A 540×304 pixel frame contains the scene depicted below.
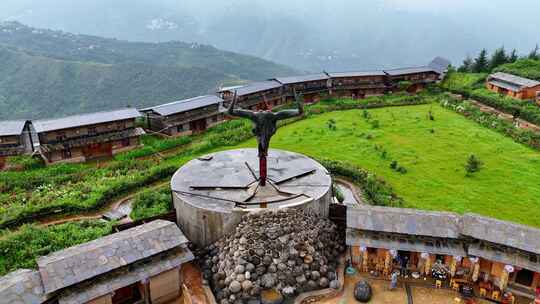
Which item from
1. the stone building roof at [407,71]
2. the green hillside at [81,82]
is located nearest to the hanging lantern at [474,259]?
the stone building roof at [407,71]

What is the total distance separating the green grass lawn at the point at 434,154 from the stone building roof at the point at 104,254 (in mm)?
24056

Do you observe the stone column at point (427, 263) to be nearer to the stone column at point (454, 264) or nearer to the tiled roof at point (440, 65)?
the stone column at point (454, 264)

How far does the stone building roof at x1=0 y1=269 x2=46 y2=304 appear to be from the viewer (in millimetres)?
18891

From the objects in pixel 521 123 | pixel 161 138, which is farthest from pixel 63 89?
pixel 521 123

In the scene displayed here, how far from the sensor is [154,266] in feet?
73.9

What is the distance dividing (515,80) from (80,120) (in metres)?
71.8

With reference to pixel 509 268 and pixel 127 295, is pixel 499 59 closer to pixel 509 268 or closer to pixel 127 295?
pixel 509 268

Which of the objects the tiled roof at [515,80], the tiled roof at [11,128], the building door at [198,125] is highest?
the tiled roof at [515,80]

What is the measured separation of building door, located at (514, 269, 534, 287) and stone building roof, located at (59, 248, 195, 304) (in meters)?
20.9

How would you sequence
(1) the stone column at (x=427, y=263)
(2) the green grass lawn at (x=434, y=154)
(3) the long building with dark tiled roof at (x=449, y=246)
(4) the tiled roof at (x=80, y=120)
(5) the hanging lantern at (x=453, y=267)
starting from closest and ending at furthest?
(3) the long building with dark tiled roof at (x=449, y=246) → (5) the hanging lantern at (x=453, y=267) → (1) the stone column at (x=427, y=263) → (2) the green grass lawn at (x=434, y=154) → (4) the tiled roof at (x=80, y=120)

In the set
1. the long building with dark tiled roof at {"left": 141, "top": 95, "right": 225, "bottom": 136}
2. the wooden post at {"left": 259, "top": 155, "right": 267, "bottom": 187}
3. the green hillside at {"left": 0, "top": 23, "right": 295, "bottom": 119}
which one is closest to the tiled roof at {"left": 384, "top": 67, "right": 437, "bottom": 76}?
the long building with dark tiled roof at {"left": 141, "top": 95, "right": 225, "bottom": 136}

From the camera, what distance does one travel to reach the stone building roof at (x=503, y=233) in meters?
23.2

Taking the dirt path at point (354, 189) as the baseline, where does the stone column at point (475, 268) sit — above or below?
above

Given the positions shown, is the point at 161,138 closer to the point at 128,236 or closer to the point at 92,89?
the point at 128,236
